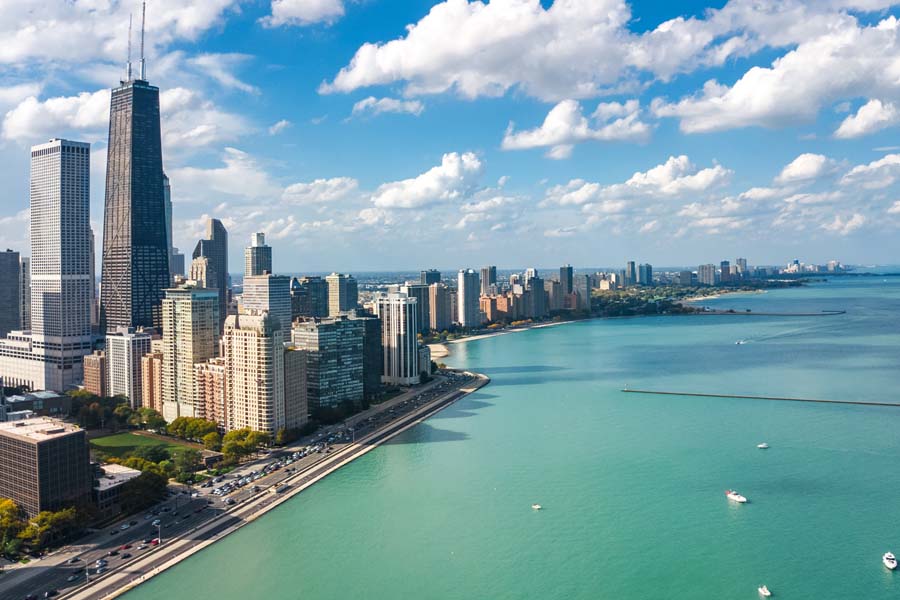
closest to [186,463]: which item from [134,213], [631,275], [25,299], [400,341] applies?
[400,341]

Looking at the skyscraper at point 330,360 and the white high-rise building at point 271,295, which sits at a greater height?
the white high-rise building at point 271,295

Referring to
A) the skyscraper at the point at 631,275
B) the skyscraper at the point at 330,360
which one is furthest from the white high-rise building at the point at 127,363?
the skyscraper at the point at 631,275

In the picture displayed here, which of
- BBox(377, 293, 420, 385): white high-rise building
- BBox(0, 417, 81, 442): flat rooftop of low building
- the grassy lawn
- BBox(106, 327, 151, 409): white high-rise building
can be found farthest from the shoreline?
BBox(106, 327, 151, 409): white high-rise building

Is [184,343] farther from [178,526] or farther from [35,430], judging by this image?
[178,526]

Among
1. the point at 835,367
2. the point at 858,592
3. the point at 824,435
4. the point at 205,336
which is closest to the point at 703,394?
the point at 824,435

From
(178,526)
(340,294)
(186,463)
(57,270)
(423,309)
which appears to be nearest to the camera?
(178,526)

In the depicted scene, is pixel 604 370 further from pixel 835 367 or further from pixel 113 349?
pixel 113 349

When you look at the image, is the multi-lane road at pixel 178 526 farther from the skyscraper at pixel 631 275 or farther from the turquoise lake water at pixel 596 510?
the skyscraper at pixel 631 275
